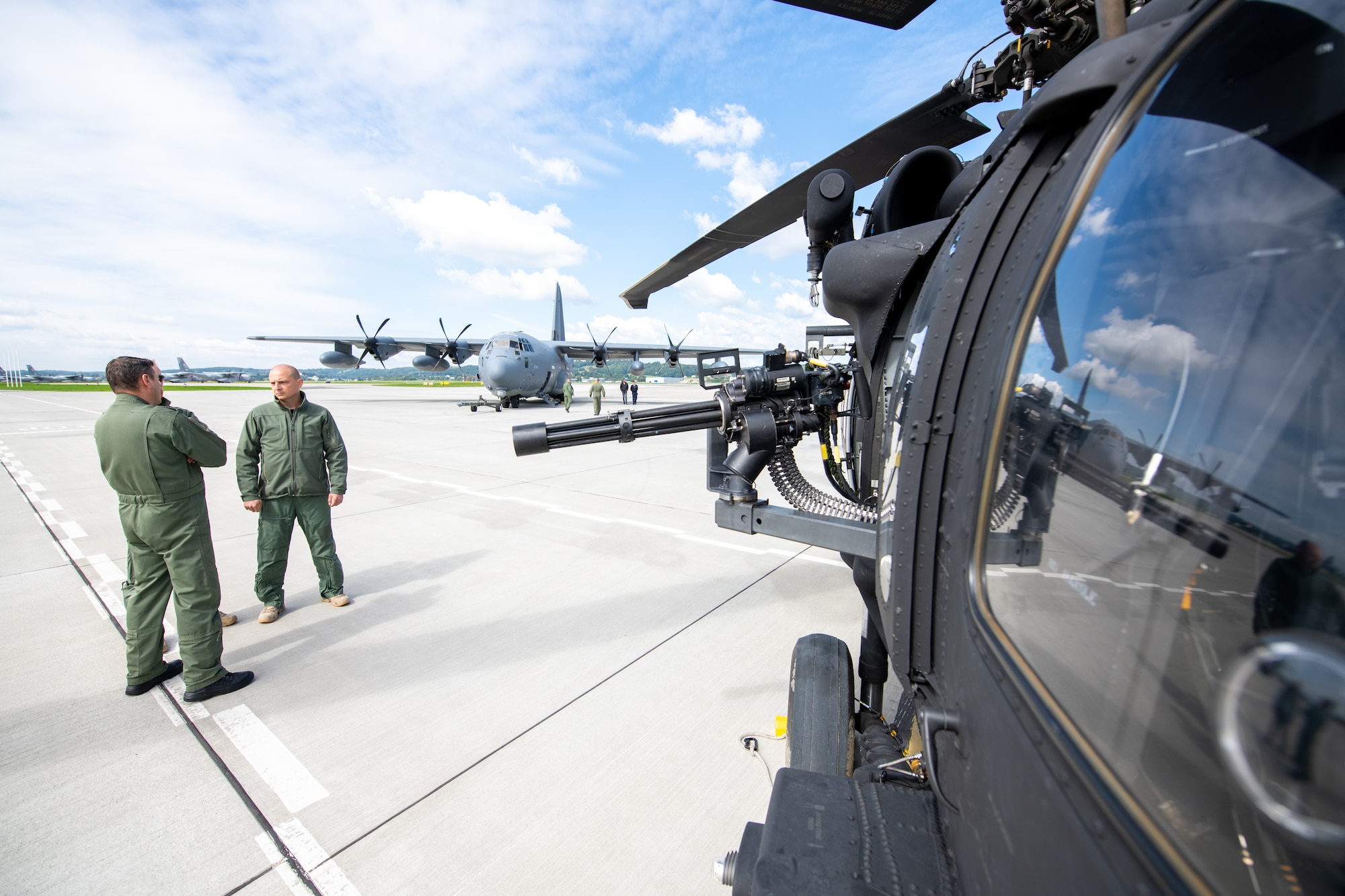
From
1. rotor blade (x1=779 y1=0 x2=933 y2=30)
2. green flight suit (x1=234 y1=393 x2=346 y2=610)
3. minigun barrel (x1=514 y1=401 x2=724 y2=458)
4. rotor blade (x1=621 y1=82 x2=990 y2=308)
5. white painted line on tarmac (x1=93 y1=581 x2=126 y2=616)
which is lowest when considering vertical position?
white painted line on tarmac (x1=93 y1=581 x2=126 y2=616)

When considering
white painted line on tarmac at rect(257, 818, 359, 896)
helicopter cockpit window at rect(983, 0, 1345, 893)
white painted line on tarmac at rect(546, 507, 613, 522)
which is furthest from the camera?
white painted line on tarmac at rect(546, 507, 613, 522)

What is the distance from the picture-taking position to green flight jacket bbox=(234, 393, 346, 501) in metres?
3.93

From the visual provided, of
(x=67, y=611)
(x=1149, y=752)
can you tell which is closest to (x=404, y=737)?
(x=1149, y=752)

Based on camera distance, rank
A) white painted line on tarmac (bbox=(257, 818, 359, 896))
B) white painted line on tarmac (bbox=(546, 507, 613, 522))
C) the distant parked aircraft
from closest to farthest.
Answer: white painted line on tarmac (bbox=(257, 818, 359, 896))
white painted line on tarmac (bbox=(546, 507, 613, 522))
the distant parked aircraft

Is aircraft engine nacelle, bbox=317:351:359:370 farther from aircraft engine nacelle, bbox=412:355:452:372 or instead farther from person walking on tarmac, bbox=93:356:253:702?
person walking on tarmac, bbox=93:356:253:702

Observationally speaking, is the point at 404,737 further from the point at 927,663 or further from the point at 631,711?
the point at 927,663

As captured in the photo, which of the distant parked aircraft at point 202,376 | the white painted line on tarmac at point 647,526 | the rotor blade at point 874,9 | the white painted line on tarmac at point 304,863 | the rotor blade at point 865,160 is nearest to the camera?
the white painted line on tarmac at point 304,863

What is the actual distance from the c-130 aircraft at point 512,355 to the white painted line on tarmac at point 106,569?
14471 millimetres

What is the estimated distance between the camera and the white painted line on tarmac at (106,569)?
4.68 m

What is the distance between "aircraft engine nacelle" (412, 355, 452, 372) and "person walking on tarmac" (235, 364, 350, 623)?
74.0ft

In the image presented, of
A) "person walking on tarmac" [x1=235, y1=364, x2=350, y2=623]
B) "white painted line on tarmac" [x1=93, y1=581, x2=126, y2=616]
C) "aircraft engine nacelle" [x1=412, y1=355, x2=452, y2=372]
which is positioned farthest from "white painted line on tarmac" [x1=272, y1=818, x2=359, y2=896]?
"aircraft engine nacelle" [x1=412, y1=355, x2=452, y2=372]

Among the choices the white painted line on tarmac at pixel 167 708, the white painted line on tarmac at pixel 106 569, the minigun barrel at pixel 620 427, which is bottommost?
the white painted line on tarmac at pixel 167 708

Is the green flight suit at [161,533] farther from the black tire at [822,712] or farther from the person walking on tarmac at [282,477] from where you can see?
the black tire at [822,712]

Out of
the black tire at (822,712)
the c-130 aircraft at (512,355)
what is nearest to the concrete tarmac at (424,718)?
the black tire at (822,712)
